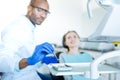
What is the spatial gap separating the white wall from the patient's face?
0.22 m

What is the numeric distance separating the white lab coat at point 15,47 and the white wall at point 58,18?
100 cm

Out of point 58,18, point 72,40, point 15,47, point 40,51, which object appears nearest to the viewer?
point 40,51

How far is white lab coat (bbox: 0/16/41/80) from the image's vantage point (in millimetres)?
1305

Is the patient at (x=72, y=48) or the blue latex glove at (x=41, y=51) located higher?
the blue latex glove at (x=41, y=51)

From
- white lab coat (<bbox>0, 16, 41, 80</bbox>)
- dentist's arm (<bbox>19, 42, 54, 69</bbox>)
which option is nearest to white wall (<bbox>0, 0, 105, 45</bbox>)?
white lab coat (<bbox>0, 16, 41, 80</bbox>)

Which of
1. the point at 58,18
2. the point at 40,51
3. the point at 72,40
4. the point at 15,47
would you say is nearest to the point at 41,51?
the point at 40,51

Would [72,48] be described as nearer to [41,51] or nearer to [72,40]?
[72,40]

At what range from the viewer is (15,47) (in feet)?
4.50

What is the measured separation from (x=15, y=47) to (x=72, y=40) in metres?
1.13

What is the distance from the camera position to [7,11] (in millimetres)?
2525

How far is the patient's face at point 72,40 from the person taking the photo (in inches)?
94.7

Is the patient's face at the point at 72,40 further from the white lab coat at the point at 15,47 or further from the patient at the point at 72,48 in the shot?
the white lab coat at the point at 15,47

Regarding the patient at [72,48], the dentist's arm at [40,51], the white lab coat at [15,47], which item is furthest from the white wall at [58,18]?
the dentist's arm at [40,51]

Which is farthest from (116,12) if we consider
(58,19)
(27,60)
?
(58,19)
